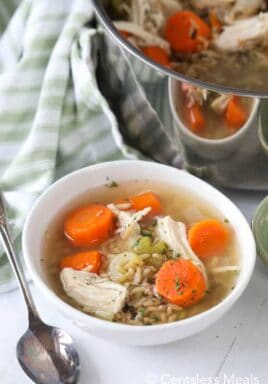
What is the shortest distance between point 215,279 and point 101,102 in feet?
1.32

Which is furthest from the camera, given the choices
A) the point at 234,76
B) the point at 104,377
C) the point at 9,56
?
the point at 9,56

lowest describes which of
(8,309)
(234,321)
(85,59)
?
(234,321)

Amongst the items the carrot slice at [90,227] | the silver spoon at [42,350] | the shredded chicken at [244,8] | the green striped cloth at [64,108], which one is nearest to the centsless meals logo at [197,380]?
the silver spoon at [42,350]

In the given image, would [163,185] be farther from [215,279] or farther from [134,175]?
[215,279]

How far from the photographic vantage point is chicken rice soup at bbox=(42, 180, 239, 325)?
1.04 metres

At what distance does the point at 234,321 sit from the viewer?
1.15m

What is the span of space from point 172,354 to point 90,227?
0.70ft

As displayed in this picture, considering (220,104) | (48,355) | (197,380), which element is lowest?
(197,380)

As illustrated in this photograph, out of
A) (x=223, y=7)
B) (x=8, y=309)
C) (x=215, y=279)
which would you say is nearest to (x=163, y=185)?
(x=215, y=279)

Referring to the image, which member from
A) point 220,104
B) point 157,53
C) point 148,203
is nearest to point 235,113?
point 220,104

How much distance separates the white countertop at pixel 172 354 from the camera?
1076 millimetres

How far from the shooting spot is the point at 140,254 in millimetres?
1097

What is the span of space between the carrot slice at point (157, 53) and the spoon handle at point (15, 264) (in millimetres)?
411

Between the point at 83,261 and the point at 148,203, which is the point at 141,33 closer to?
the point at 148,203
